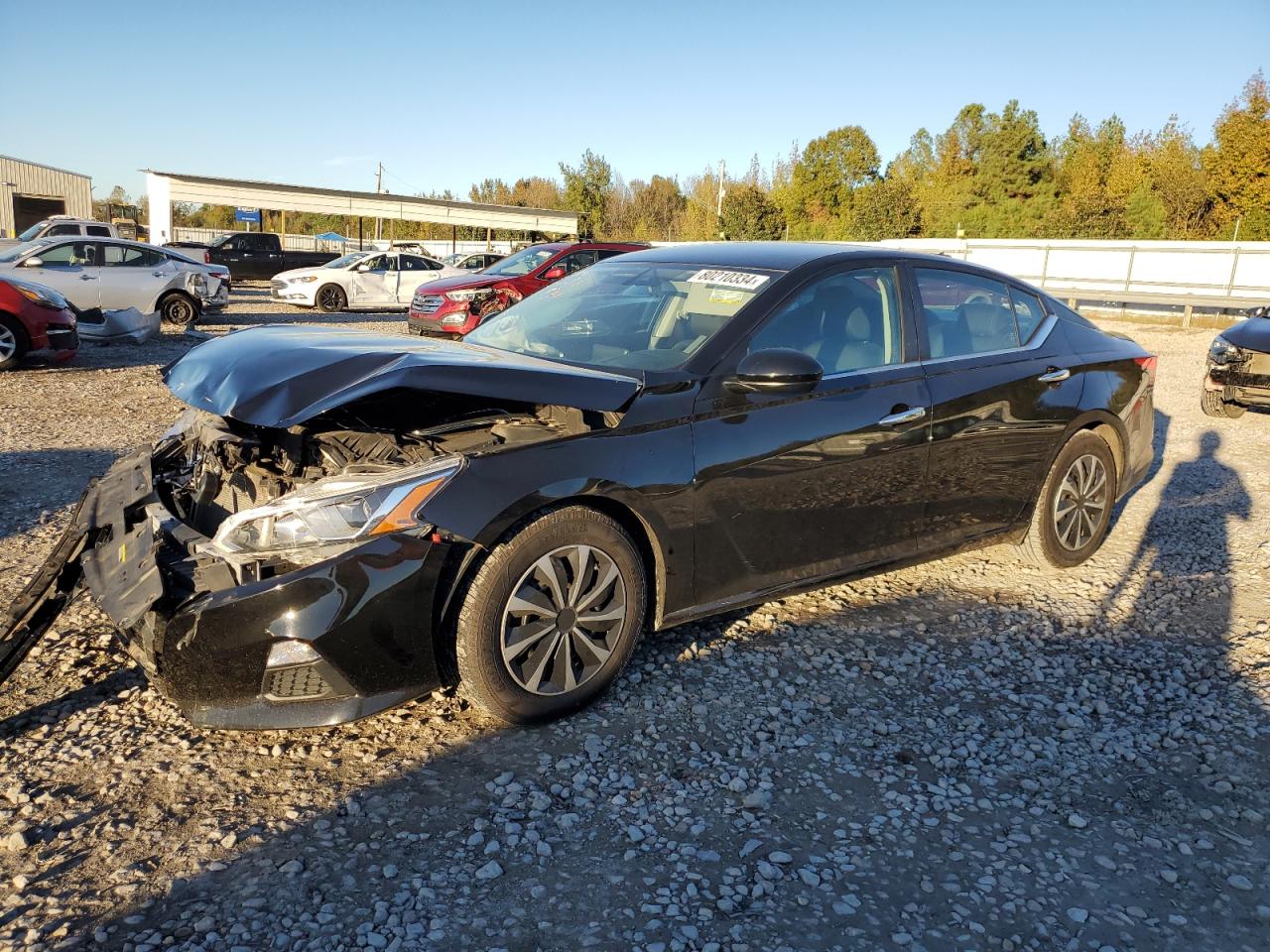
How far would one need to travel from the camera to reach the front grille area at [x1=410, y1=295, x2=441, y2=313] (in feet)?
49.5

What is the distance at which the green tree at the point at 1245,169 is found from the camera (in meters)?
39.6

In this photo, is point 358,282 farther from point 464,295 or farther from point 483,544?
point 483,544

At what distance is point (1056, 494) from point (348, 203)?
131ft

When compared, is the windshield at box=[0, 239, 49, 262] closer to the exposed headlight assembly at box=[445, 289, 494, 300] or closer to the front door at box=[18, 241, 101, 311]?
the front door at box=[18, 241, 101, 311]

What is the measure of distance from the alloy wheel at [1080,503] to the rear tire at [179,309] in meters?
15.5

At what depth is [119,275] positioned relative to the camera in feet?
50.2

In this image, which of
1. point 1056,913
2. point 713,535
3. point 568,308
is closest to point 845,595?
point 713,535

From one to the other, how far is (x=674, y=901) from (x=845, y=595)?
101 inches

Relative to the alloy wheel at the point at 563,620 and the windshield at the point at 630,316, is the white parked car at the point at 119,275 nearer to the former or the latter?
the windshield at the point at 630,316

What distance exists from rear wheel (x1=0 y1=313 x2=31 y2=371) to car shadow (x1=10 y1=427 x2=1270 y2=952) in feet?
31.9

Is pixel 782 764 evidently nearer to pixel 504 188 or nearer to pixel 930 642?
pixel 930 642

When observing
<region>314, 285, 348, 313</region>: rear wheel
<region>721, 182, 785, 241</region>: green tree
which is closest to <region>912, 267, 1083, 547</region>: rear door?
<region>314, 285, 348, 313</region>: rear wheel

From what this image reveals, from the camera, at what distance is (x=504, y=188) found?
7638 cm

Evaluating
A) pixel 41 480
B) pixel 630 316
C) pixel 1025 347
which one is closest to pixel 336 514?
pixel 630 316
